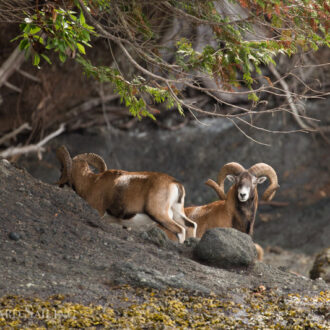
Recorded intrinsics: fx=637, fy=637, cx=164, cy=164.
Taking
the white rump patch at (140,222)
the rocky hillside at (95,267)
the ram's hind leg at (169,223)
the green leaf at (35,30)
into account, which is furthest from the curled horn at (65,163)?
the green leaf at (35,30)

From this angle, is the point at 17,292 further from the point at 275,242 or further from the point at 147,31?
the point at 275,242

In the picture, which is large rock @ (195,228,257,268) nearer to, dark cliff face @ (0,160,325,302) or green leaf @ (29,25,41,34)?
dark cliff face @ (0,160,325,302)

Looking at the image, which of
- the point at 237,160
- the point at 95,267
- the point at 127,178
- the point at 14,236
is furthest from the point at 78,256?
the point at 237,160

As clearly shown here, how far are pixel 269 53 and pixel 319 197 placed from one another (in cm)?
1264

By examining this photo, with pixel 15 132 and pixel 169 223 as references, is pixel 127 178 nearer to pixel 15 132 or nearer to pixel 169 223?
pixel 169 223

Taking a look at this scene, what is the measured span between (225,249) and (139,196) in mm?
2048

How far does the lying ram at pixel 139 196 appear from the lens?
8664 mm

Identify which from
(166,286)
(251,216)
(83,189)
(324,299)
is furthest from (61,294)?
(251,216)

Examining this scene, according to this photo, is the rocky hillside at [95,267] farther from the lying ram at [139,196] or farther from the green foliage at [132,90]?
the green foliage at [132,90]

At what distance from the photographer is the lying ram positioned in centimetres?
866

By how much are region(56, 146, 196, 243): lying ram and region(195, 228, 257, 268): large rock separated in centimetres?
120

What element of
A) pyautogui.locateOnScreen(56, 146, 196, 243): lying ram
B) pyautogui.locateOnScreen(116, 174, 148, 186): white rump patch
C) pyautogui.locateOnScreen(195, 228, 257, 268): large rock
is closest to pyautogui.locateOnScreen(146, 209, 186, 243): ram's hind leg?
pyautogui.locateOnScreen(56, 146, 196, 243): lying ram

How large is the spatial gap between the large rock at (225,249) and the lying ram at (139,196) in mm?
1204

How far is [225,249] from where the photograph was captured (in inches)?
281
